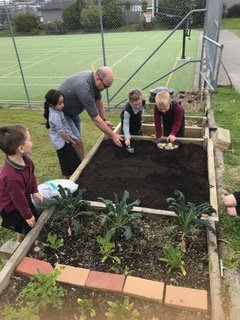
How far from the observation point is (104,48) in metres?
7.48

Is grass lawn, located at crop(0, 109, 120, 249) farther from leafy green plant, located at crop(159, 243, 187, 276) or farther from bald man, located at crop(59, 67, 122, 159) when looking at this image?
leafy green plant, located at crop(159, 243, 187, 276)

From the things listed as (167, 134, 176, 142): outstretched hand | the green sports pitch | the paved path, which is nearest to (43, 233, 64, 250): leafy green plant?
(167, 134, 176, 142): outstretched hand

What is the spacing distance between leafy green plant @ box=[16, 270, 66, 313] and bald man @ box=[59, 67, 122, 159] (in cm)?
213

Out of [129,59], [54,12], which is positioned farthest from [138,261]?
[129,59]

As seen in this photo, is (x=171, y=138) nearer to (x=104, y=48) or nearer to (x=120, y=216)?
(x=120, y=216)

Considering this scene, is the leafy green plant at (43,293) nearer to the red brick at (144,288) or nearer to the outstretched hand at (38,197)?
the red brick at (144,288)

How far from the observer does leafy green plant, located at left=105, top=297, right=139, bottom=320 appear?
201 centimetres

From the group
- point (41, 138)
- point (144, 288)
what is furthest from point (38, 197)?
point (41, 138)

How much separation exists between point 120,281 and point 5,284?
2.79 feet

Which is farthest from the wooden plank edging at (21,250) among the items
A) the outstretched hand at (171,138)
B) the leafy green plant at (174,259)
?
the outstretched hand at (171,138)

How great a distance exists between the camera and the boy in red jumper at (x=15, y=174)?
2.54 meters

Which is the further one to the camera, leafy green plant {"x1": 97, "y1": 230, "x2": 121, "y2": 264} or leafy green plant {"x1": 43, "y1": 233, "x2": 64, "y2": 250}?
leafy green plant {"x1": 43, "y1": 233, "x2": 64, "y2": 250}

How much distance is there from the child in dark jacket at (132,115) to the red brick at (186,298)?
7.95 feet

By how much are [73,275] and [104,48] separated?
619 centimetres
